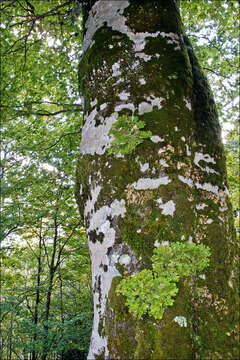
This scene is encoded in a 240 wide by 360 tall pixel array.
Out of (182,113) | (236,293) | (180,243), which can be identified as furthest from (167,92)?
(236,293)

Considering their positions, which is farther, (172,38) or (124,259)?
(172,38)

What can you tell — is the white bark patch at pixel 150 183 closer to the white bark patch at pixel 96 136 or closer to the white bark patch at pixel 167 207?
the white bark patch at pixel 167 207

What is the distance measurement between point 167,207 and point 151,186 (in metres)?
0.15

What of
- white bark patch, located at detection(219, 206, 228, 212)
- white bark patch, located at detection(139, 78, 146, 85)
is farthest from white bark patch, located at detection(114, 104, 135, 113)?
white bark patch, located at detection(219, 206, 228, 212)

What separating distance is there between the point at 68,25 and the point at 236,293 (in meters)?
5.50

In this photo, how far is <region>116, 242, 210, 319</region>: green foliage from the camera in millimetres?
1167

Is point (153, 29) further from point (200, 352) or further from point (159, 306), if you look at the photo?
point (200, 352)

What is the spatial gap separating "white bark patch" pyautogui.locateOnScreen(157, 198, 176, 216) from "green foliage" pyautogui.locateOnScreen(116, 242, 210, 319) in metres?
0.17

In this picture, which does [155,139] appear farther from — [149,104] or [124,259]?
[124,259]

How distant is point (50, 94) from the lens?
6363mm

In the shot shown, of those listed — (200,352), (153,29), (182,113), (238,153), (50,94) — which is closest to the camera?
(200,352)

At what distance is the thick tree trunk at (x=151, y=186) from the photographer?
118 centimetres

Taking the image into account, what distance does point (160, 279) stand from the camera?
1.20m

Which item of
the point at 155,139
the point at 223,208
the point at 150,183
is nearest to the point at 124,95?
the point at 155,139
